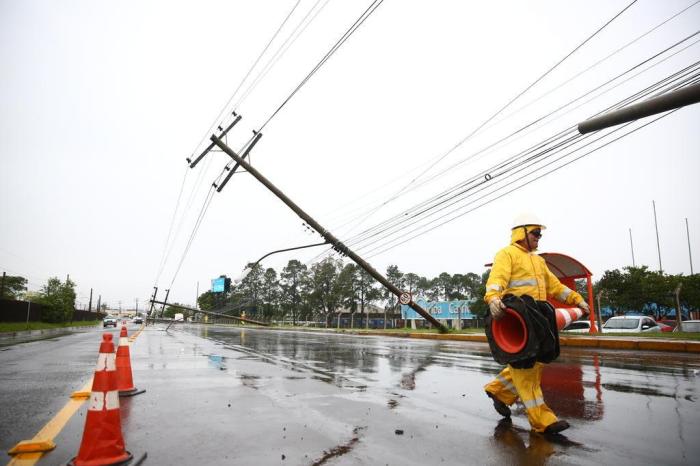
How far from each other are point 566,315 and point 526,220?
1.00 meters

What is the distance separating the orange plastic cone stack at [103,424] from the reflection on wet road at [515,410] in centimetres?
150

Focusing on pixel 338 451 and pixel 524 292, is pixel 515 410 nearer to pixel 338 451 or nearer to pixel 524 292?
pixel 524 292

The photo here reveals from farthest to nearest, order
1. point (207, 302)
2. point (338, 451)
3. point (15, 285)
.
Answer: point (207, 302) < point (15, 285) < point (338, 451)

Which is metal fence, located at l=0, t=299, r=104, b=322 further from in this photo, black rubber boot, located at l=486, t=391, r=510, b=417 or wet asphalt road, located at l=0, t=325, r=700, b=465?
black rubber boot, located at l=486, t=391, r=510, b=417

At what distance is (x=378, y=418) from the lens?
13.8ft

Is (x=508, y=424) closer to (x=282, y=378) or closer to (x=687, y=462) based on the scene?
(x=687, y=462)

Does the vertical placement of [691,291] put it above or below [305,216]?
below

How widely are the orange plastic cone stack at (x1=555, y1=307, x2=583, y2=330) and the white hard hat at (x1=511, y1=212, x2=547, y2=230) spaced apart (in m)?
0.85

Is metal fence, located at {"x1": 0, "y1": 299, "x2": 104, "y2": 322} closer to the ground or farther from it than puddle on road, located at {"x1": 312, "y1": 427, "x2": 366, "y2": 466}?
farther from it

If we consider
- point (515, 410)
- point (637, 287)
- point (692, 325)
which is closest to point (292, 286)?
point (637, 287)

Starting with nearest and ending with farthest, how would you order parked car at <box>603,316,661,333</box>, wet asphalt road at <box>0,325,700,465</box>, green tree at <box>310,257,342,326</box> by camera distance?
wet asphalt road at <box>0,325,700,465</box> → parked car at <box>603,316,661,333</box> → green tree at <box>310,257,342,326</box>

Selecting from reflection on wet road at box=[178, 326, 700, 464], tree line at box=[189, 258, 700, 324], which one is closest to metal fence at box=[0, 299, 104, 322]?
tree line at box=[189, 258, 700, 324]

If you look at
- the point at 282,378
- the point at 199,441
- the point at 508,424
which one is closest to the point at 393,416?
the point at 508,424

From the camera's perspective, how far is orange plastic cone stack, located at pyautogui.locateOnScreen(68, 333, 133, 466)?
2.87m
